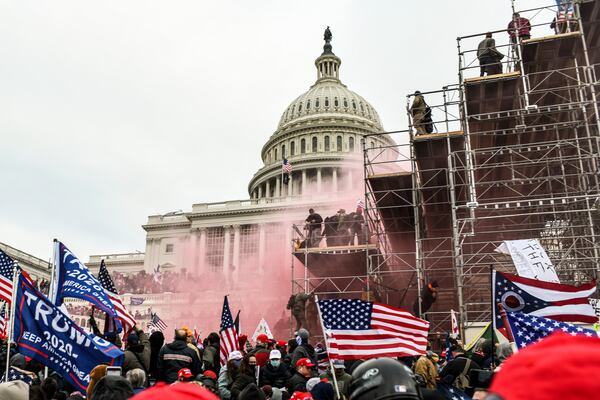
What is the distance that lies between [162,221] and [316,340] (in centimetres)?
4769

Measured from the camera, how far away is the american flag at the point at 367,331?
6.79 metres

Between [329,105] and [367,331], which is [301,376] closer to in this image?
[367,331]

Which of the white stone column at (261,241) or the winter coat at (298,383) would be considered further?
the white stone column at (261,241)

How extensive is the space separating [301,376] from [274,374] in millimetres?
790

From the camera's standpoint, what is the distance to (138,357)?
26.6 feet

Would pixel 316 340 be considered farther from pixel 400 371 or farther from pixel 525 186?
pixel 400 371

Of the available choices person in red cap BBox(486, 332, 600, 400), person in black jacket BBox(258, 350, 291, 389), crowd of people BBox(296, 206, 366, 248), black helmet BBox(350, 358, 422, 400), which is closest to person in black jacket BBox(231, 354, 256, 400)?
person in black jacket BBox(258, 350, 291, 389)

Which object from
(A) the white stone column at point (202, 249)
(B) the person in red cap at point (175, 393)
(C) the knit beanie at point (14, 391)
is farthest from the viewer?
(A) the white stone column at point (202, 249)

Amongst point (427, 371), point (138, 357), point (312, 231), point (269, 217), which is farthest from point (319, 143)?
point (427, 371)

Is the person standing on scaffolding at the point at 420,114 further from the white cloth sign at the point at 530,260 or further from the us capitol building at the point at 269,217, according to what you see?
the us capitol building at the point at 269,217

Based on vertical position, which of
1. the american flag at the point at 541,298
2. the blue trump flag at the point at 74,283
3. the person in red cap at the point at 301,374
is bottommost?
the person in red cap at the point at 301,374

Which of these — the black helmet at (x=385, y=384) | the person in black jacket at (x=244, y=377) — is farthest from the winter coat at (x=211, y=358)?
the black helmet at (x=385, y=384)

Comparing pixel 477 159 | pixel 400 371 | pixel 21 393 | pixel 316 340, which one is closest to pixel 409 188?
pixel 477 159

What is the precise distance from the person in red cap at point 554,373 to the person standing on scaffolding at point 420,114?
63.4 ft
